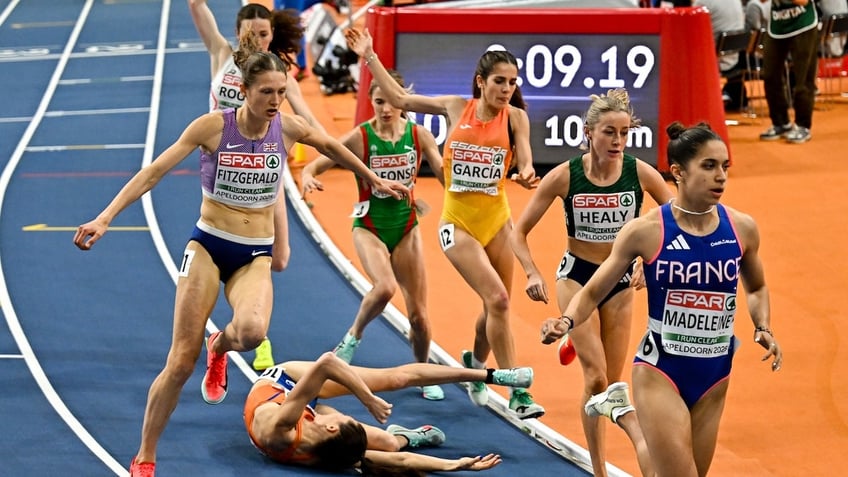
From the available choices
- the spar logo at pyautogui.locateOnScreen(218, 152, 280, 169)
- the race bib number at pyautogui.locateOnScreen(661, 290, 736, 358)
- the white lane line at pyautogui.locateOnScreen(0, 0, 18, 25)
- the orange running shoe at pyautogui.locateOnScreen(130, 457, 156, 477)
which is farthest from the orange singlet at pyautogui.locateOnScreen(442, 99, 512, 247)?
the white lane line at pyautogui.locateOnScreen(0, 0, 18, 25)

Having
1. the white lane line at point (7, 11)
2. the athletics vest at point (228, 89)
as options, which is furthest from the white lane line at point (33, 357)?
the white lane line at point (7, 11)

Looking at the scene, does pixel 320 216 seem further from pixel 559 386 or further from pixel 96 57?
pixel 96 57

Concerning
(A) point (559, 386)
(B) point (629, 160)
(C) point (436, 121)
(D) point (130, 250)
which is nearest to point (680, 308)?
(B) point (629, 160)

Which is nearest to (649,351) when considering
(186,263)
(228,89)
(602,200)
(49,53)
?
(602,200)

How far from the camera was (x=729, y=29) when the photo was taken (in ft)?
54.2

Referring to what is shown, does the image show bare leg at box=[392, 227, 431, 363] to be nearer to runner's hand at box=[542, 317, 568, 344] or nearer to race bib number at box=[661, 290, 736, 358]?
runner's hand at box=[542, 317, 568, 344]

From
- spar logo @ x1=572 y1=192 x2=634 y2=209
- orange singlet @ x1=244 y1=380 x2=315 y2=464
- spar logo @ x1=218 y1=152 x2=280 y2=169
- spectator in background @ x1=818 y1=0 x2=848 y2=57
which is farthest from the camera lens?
spectator in background @ x1=818 y1=0 x2=848 y2=57

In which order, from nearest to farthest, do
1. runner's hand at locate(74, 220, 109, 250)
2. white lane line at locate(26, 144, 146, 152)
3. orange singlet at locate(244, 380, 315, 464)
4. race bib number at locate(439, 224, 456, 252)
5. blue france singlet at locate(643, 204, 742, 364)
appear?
blue france singlet at locate(643, 204, 742, 364), runner's hand at locate(74, 220, 109, 250), orange singlet at locate(244, 380, 315, 464), race bib number at locate(439, 224, 456, 252), white lane line at locate(26, 144, 146, 152)

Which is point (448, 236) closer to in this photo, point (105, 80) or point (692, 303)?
point (692, 303)

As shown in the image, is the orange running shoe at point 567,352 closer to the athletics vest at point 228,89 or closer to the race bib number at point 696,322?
the race bib number at point 696,322

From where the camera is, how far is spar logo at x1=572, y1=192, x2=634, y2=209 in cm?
720

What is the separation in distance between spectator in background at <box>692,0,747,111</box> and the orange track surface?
2.48 ft

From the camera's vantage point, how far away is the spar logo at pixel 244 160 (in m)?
→ 7.39

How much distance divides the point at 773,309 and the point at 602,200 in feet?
12.1
